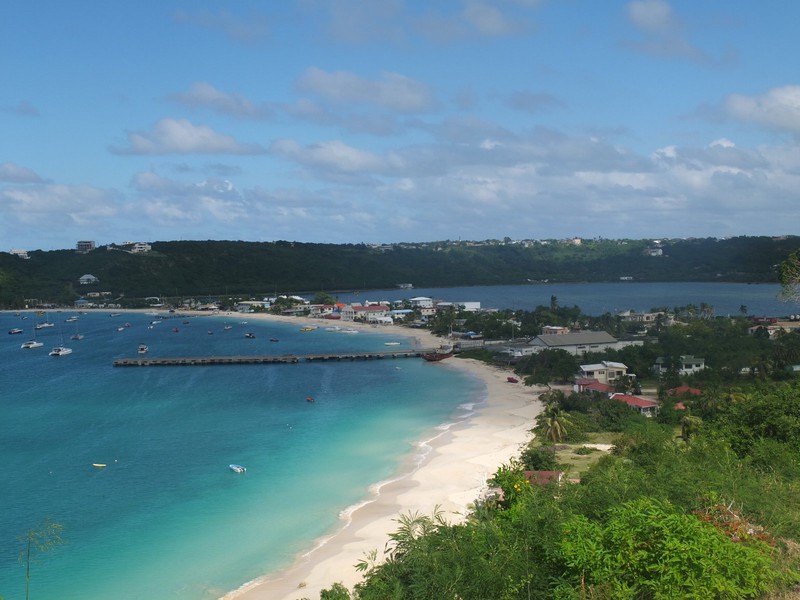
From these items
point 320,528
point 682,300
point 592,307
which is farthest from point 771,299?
point 320,528

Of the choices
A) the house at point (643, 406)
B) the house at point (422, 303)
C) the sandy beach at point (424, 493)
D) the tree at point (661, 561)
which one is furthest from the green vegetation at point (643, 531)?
the house at point (422, 303)

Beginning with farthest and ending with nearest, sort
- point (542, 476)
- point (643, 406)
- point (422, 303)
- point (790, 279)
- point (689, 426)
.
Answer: point (422, 303), point (643, 406), point (689, 426), point (790, 279), point (542, 476)

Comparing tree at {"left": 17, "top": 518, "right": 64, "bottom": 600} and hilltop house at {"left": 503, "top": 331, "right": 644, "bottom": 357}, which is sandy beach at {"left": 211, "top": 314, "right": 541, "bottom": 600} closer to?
tree at {"left": 17, "top": 518, "right": 64, "bottom": 600}

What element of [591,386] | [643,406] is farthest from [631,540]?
[591,386]

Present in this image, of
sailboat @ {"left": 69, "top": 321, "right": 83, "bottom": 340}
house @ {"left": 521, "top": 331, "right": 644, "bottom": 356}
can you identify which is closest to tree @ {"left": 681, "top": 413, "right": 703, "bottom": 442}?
house @ {"left": 521, "top": 331, "right": 644, "bottom": 356}

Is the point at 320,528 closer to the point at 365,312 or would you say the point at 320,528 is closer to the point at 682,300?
the point at 365,312

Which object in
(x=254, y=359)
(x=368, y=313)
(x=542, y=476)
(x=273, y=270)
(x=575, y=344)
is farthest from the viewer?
(x=273, y=270)

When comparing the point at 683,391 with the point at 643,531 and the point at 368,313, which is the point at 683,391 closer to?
the point at 643,531
